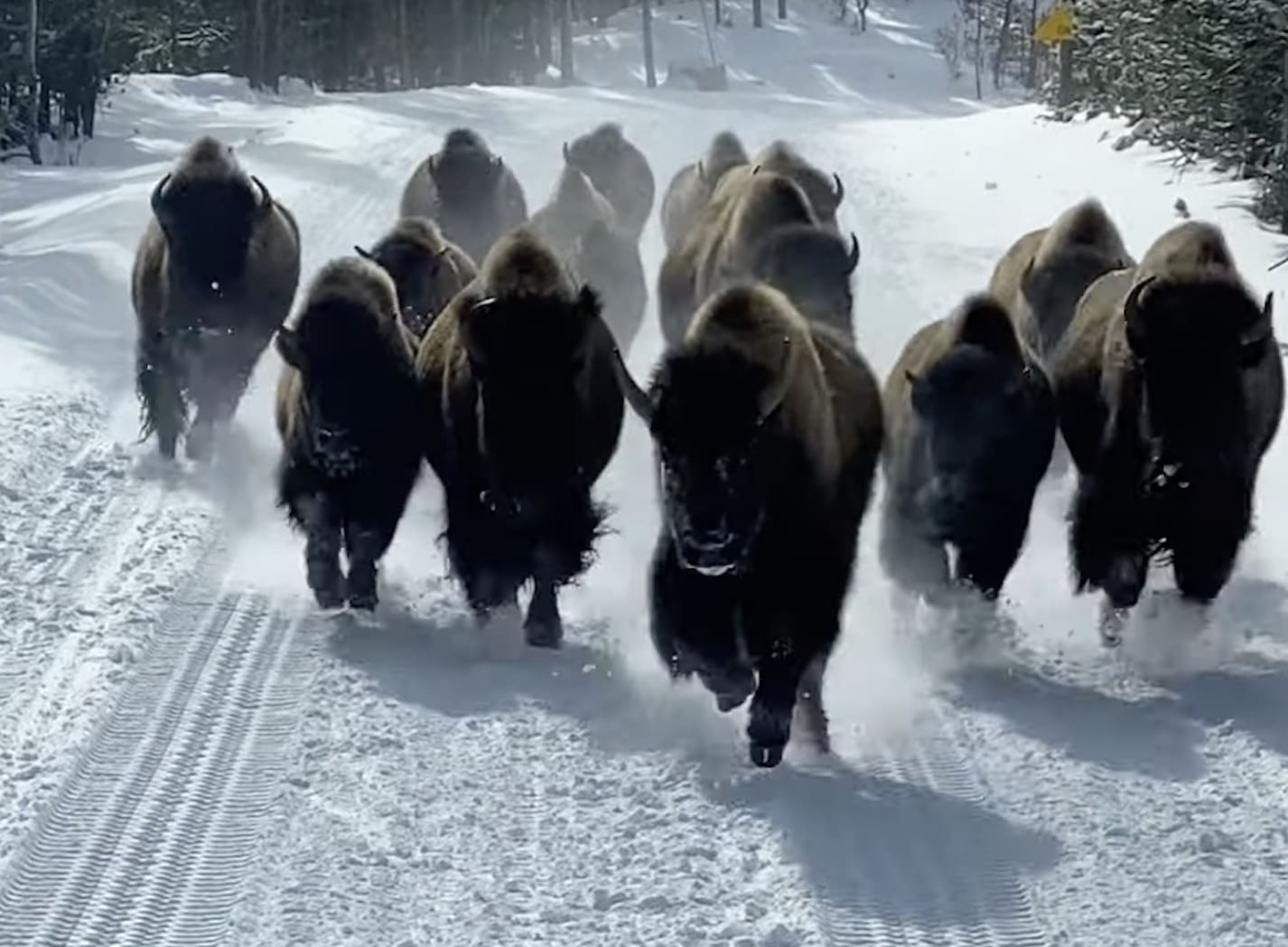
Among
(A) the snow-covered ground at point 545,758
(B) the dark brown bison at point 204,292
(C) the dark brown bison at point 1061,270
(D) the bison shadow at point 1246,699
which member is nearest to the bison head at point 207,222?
(B) the dark brown bison at point 204,292

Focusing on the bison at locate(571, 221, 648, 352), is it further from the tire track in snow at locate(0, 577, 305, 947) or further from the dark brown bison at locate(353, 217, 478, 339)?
the tire track in snow at locate(0, 577, 305, 947)

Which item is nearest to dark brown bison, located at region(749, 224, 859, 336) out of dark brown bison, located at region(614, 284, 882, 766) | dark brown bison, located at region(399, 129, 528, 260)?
dark brown bison, located at region(614, 284, 882, 766)

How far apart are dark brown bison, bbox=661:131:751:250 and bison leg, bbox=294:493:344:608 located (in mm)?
5885

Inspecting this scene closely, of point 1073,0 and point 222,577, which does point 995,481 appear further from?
point 1073,0

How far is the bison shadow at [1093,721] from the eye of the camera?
7441mm

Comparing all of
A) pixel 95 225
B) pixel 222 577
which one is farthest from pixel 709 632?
pixel 95 225

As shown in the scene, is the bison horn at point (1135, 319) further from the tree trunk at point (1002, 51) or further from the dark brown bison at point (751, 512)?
the tree trunk at point (1002, 51)

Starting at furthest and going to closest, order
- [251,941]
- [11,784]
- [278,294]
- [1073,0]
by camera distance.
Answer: [1073,0] → [278,294] → [11,784] → [251,941]

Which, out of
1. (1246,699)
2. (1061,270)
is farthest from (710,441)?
(1061,270)

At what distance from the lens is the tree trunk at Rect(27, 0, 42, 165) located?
34469mm

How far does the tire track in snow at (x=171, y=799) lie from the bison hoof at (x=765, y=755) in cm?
165

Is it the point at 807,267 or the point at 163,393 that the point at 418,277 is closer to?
the point at 163,393

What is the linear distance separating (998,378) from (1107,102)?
22658mm

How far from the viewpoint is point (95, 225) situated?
21625mm
